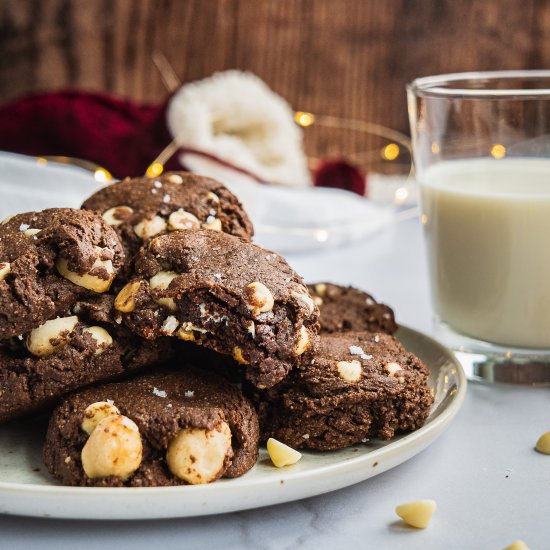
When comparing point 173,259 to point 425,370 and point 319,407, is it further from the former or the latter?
point 425,370

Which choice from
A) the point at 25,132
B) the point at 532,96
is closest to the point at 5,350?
the point at 532,96

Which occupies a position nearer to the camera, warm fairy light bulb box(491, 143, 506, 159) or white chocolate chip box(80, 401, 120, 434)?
white chocolate chip box(80, 401, 120, 434)

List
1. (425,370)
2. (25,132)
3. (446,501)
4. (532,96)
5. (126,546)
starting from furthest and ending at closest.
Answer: (25,132) < (532,96) < (425,370) < (446,501) < (126,546)

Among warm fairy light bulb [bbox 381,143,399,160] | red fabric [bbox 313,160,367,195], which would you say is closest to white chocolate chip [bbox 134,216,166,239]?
red fabric [bbox 313,160,367,195]

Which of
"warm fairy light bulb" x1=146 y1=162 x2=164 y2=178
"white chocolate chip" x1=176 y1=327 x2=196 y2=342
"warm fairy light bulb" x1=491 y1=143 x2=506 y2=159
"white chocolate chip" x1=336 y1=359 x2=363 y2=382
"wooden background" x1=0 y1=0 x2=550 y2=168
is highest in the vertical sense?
"wooden background" x1=0 y1=0 x2=550 y2=168

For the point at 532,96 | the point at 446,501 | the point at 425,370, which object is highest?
the point at 532,96

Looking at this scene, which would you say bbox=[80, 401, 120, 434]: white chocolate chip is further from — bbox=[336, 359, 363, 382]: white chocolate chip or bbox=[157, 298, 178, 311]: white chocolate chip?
bbox=[336, 359, 363, 382]: white chocolate chip
